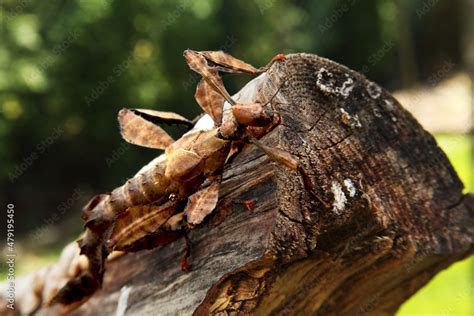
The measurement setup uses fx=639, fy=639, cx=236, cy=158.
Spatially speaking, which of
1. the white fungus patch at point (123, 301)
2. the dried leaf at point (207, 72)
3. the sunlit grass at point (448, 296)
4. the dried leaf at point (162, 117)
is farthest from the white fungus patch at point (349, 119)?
the sunlit grass at point (448, 296)

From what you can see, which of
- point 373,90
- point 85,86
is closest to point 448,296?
point 373,90

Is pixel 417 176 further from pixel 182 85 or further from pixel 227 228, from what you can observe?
pixel 182 85

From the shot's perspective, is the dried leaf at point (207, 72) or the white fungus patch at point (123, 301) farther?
the white fungus patch at point (123, 301)

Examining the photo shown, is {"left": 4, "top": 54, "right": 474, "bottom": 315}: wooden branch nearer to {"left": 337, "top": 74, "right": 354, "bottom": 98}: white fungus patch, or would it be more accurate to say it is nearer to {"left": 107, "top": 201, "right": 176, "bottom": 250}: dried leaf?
{"left": 337, "top": 74, "right": 354, "bottom": 98}: white fungus patch

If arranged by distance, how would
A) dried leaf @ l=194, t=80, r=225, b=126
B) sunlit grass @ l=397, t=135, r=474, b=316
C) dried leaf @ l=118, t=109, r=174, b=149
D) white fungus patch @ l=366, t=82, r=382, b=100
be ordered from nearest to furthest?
dried leaf @ l=194, t=80, r=225, b=126 < white fungus patch @ l=366, t=82, r=382, b=100 < dried leaf @ l=118, t=109, r=174, b=149 < sunlit grass @ l=397, t=135, r=474, b=316

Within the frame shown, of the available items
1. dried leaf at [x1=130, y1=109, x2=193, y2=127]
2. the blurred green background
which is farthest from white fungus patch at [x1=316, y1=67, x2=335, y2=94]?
the blurred green background

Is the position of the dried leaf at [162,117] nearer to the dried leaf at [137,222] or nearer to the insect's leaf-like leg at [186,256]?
the dried leaf at [137,222]
